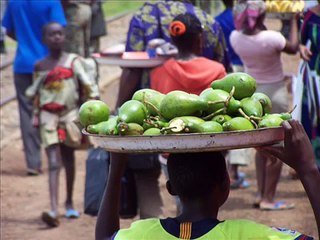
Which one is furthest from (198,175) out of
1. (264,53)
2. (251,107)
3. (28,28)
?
(28,28)

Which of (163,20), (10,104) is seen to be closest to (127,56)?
(163,20)

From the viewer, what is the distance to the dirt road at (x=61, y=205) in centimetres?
799

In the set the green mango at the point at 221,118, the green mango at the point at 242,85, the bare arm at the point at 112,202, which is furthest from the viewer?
the bare arm at the point at 112,202

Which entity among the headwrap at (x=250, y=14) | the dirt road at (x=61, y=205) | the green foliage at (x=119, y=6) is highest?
the headwrap at (x=250, y=14)

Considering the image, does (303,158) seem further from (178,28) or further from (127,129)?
(178,28)

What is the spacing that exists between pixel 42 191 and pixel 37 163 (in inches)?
30.6

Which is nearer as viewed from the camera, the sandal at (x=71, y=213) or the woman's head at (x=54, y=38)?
the woman's head at (x=54, y=38)

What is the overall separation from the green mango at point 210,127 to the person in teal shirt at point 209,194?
14 centimetres

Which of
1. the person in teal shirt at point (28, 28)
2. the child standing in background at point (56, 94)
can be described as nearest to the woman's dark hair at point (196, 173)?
the child standing in background at point (56, 94)

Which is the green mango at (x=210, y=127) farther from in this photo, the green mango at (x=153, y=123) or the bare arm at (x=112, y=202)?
the bare arm at (x=112, y=202)

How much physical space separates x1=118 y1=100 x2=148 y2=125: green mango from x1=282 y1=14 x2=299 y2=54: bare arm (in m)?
4.70

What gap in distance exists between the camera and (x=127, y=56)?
22.1ft

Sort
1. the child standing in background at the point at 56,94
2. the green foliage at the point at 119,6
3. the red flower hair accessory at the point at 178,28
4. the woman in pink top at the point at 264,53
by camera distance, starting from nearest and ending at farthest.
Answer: the red flower hair accessory at the point at 178,28 < the woman in pink top at the point at 264,53 < the child standing in background at the point at 56,94 < the green foliage at the point at 119,6

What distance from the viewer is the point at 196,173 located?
330 centimetres
